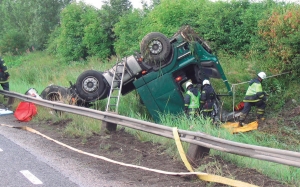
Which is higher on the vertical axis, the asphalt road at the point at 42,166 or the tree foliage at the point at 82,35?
the tree foliage at the point at 82,35

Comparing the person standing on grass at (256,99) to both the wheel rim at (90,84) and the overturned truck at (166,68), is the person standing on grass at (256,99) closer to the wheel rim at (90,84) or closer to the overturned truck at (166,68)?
the overturned truck at (166,68)

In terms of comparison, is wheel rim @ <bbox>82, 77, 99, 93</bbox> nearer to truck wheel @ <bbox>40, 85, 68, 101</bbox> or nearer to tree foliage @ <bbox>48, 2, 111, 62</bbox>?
truck wheel @ <bbox>40, 85, 68, 101</bbox>

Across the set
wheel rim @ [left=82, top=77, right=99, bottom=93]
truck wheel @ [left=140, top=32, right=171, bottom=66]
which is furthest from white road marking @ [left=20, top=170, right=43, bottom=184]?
wheel rim @ [left=82, top=77, right=99, bottom=93]

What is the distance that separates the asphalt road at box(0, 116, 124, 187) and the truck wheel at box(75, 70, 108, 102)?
3116 mm

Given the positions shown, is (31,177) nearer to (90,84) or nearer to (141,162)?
(141,162)

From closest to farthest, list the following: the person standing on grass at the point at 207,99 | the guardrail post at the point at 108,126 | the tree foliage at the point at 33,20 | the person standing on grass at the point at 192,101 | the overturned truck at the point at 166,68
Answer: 1. the guardrail post at the point at 108,126
2. the person standing on grass at the point at 192,101
3. the person standing on grass at the point at 207,99
4. the overturned truck at the point at 166,68
5. the tree foliage at the point at 33,20

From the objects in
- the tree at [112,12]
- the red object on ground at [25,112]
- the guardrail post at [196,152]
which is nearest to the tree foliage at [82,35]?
the tree at [112,12]

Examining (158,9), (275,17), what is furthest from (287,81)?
(158,9)

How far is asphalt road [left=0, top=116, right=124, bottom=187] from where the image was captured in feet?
18.3

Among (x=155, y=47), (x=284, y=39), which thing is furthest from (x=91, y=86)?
(x=284, y=39)

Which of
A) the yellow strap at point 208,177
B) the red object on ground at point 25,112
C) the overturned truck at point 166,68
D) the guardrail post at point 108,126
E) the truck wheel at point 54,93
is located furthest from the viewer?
the truck wheel at point 54,93

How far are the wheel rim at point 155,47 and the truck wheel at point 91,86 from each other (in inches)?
63.6

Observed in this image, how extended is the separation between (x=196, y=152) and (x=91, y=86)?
5895mm

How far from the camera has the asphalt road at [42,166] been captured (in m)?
5.58
